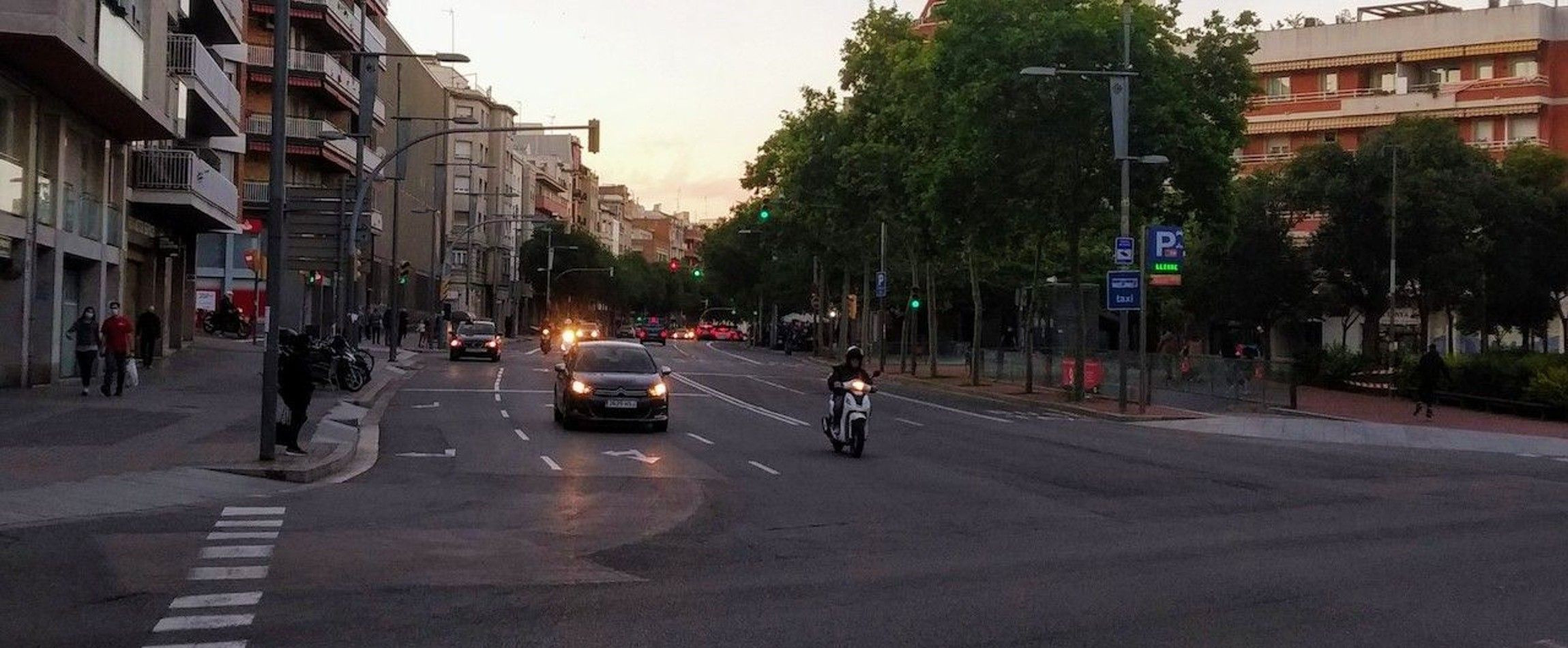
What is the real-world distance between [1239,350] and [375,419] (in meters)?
36.9

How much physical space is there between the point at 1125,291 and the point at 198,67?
21.7m

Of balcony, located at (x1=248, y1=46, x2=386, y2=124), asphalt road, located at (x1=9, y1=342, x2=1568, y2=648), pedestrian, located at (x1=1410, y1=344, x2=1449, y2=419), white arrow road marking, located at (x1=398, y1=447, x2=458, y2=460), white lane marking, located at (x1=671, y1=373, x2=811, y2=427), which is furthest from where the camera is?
balcony, located at (x1=248, y1=46, x2=386, y2=124)

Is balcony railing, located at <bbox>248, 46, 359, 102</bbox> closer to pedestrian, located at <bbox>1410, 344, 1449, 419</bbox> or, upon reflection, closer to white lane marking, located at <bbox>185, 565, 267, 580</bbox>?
pedestrian, located at <bbox>1410, 344, 1449, 419</bbox>

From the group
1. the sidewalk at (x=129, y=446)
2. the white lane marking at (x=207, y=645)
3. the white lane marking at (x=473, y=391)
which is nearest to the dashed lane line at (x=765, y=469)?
the sidewalk at (x=129, y=446)

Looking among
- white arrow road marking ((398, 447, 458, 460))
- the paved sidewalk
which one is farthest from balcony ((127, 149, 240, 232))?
the paved sidewalk

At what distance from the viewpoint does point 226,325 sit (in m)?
67.2

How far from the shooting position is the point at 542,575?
1163 centimetres

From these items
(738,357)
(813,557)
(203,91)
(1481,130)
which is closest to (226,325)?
(738,357)

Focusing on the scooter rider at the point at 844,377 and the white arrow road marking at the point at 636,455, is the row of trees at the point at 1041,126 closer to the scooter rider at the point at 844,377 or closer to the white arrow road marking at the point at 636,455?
the scooter rider at the point at 844,377

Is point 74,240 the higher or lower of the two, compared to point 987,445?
higher

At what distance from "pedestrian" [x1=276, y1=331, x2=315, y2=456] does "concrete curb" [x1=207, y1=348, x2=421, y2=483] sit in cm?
33

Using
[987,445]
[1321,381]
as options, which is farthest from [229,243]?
[987,445]

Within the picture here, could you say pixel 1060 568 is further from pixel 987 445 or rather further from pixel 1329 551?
pixel 987 445

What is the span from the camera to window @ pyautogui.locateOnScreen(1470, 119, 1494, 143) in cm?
7075
